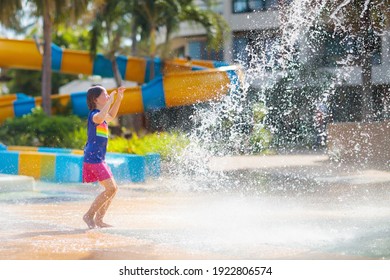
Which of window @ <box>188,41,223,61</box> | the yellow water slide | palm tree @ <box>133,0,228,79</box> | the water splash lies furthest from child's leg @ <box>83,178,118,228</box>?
window @ <box>188,41,223,61</box>

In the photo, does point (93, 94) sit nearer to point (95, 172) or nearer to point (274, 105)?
point (95, 172)

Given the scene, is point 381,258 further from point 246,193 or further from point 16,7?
point 16,7

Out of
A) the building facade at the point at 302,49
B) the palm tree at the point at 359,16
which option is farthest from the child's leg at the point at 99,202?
the palm tree at the point at 359,16

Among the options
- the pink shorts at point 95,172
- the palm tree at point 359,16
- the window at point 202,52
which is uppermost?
the palm tree at point 359,16

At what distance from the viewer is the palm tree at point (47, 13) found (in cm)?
1919

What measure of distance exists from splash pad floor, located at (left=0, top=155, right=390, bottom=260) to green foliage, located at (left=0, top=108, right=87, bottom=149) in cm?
589

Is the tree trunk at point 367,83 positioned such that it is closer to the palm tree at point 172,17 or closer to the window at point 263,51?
the palm tree at point 172,17

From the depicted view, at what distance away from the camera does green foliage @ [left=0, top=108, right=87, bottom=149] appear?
1634 centimetres

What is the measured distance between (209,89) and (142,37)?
9268 millimetres

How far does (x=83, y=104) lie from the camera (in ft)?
66.8

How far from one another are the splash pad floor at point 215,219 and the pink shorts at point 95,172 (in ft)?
1.40

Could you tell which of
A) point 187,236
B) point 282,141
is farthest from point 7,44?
point 187,236

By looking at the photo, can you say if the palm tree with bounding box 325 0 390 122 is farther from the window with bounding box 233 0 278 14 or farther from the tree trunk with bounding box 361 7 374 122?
the window with bounding box 233 0 278 14
